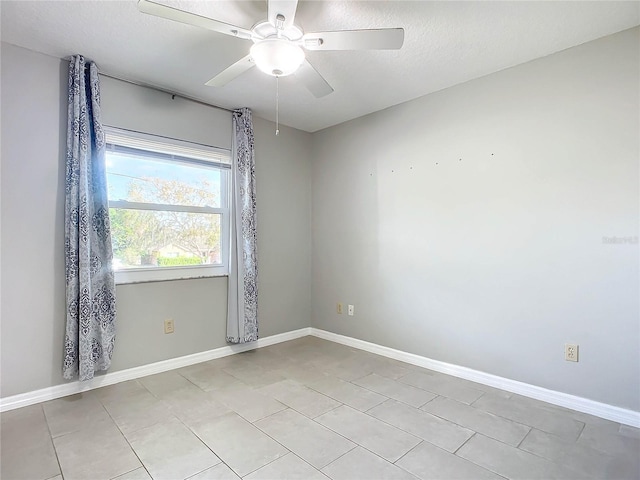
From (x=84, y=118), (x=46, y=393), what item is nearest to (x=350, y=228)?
(x=84, y=118)

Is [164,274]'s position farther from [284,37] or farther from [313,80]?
[284,37]

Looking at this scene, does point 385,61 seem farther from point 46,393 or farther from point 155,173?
point 46,393

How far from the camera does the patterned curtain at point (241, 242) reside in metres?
3.36

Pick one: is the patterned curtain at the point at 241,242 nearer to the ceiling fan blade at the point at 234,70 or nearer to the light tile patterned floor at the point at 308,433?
the light tile patterned floor at the point at 308,433

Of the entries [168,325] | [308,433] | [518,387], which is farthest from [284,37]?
[518,387]

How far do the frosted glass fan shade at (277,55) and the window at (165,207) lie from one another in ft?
5.12

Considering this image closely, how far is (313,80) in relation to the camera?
2119 millimetres

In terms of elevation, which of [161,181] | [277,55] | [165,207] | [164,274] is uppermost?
[277,55]

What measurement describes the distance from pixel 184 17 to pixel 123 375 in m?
2.55

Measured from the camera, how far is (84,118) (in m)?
2.48

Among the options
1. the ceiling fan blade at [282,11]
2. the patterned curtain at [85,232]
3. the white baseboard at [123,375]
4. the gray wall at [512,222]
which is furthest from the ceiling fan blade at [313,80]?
the white baseboard at [123,375]

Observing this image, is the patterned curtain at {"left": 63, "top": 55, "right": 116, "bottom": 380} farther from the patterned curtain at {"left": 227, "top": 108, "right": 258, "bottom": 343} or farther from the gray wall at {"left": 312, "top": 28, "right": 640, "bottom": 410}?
the gray wall at {"left": 312, "top": 28, "right": 640, "bottom": 410}

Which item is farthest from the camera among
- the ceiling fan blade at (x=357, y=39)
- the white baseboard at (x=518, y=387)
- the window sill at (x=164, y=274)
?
the window sill at (x=164, y=274)

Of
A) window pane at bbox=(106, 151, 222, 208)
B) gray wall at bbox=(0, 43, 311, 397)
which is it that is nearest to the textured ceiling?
gray wall at bbox=(0, 43, 311, 397)
